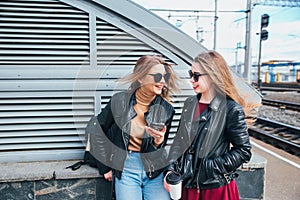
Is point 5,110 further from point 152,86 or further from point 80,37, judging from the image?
point 152,86

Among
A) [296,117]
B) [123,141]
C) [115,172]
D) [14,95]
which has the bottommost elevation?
[296,117]

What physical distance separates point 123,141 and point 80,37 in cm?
144

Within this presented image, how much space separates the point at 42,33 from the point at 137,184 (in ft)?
6.07

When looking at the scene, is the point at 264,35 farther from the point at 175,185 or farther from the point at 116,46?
the point at 175,185

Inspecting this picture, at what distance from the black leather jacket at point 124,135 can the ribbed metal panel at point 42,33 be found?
3.61 ft

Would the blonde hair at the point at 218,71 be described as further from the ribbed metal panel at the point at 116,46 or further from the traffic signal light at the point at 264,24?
the traffic signal light at the point at 264,24

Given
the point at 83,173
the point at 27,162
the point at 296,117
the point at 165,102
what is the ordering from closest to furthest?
the point at 165,102 < the point at 83,173 < the point at 27,162 < the point at 296,117

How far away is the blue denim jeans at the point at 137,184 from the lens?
7.31ft

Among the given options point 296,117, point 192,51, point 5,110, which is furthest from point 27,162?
point 296,117

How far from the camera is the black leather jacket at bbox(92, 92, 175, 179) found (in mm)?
2242

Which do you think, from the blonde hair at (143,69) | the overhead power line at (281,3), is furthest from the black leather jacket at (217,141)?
the overhead power line at (281,3)

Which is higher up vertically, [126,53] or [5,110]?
[126,53]

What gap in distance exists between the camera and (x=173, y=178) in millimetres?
2154

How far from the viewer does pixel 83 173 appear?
9.62ft
